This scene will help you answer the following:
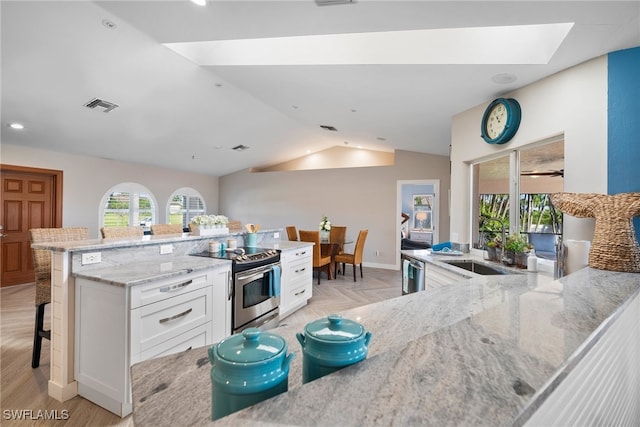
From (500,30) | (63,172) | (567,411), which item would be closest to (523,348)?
(567,411)

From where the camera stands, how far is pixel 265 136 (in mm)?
6223

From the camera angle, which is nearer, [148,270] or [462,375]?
[462,375]

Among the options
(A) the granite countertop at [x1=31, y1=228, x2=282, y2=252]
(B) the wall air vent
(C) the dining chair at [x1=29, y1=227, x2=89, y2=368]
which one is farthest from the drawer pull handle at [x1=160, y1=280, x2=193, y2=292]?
(B) the wall air vent

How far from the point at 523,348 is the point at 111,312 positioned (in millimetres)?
2171

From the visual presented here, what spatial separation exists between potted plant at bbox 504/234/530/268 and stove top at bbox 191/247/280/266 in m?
2.17

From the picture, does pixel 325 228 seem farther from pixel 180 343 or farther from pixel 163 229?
pixel 180 343

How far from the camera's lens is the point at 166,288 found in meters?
2.07

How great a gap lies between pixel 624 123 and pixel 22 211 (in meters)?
7.37

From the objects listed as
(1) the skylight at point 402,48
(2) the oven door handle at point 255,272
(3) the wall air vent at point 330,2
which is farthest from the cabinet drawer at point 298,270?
(3) the wall air vent at point 330,2

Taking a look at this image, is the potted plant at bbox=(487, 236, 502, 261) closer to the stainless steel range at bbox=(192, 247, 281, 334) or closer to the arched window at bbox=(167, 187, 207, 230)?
the stainless steel range at bbox=(192, 247, 281, 334)

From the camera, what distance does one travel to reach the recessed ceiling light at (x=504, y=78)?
2.31 m

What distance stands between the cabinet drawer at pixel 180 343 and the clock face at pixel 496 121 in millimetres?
2973

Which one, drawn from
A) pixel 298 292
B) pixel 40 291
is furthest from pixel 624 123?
pixel 40 291

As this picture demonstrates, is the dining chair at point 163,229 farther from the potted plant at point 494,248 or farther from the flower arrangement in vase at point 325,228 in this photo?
the potted plant at point 494,248
